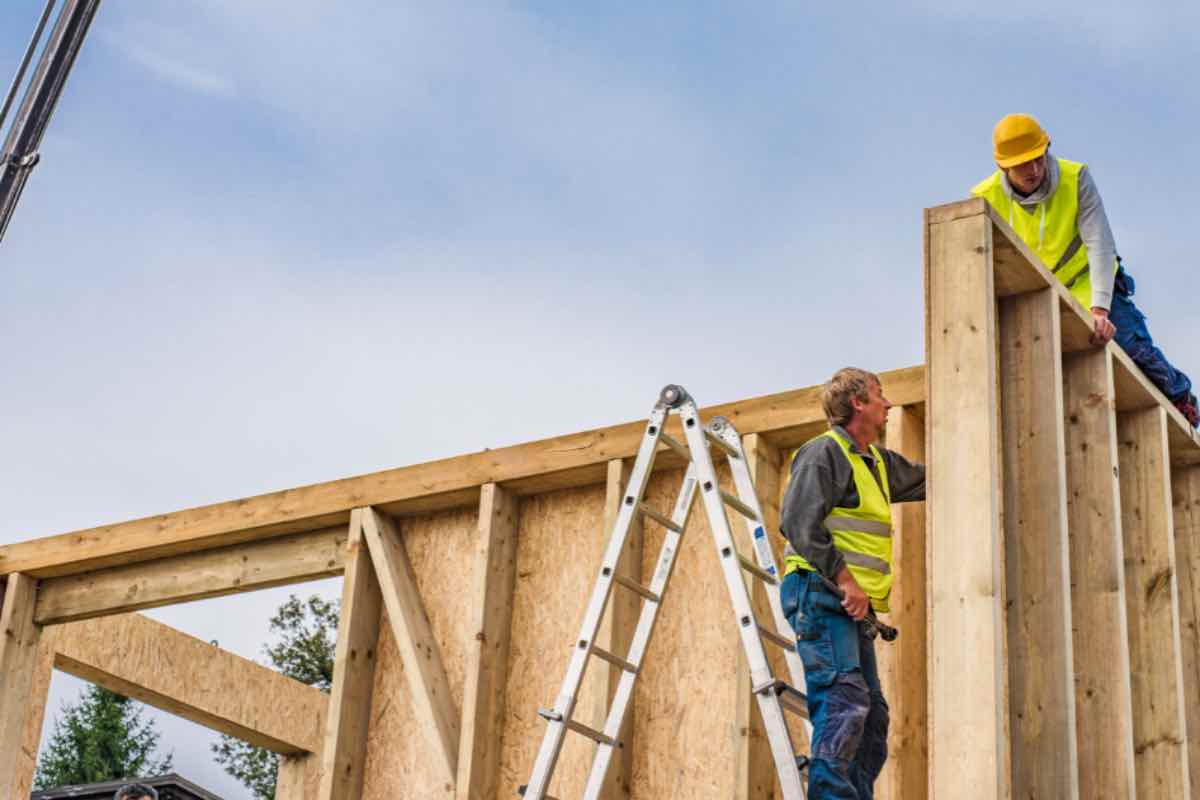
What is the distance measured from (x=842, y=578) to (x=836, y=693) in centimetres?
36

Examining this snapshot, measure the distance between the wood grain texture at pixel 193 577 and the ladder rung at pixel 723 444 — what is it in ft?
9.17

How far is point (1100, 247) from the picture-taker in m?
6.32

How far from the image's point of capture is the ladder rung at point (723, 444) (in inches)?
249

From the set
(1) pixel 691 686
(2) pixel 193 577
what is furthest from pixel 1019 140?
(2) pixel 193 577

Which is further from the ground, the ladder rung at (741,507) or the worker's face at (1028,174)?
the worker's face at (1028,174)

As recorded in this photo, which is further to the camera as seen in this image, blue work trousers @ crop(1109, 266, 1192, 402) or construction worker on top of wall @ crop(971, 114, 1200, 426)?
blue work trousers @ crop(1109, 266, 1192, 402)

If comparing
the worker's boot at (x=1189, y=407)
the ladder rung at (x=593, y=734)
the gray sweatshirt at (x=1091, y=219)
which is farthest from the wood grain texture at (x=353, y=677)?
the worker's boot at (x=1189, y=407)

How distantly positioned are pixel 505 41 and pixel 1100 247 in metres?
26.7

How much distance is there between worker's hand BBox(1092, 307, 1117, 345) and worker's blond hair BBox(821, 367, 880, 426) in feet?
3.50

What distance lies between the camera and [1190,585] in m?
6.90

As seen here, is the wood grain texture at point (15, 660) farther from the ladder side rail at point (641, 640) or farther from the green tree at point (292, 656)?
the green tree at point (292, 656)

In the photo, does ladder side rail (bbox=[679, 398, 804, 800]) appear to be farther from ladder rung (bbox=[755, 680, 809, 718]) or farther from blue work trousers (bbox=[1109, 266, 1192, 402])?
blue work trousers (bbox=[1109, 266, 1192, 402])

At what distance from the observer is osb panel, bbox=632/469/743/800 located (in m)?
6.92

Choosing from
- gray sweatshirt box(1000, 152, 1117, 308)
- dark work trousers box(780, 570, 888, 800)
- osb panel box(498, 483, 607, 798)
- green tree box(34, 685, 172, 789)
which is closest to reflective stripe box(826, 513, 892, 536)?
dark work trousers box(780, 570, 888, 800)
